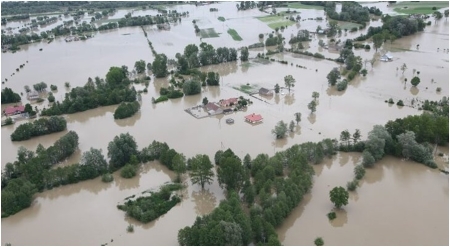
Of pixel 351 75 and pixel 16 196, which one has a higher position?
pixel 351 75

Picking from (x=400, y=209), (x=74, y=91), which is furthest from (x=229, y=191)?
(x=74, y=91)

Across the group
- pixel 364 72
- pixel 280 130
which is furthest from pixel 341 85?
pixel 280 130

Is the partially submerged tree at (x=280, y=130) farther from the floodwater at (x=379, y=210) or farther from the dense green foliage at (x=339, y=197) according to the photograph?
the dense green foliage at (x=339, y=197)

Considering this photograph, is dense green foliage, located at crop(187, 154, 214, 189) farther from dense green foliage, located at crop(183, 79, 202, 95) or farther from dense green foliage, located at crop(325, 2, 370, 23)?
dense green foliage, located at crop(325, 2, 370, 23)

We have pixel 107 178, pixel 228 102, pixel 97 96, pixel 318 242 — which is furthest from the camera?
pixel 97 96

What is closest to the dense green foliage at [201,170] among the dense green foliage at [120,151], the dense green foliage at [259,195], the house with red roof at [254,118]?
the dense green foliage at [259,195]

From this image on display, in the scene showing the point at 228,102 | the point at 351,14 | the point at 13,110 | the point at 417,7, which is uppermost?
the point at 351,14

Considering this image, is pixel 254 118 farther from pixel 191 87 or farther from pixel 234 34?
pixel 234 34
